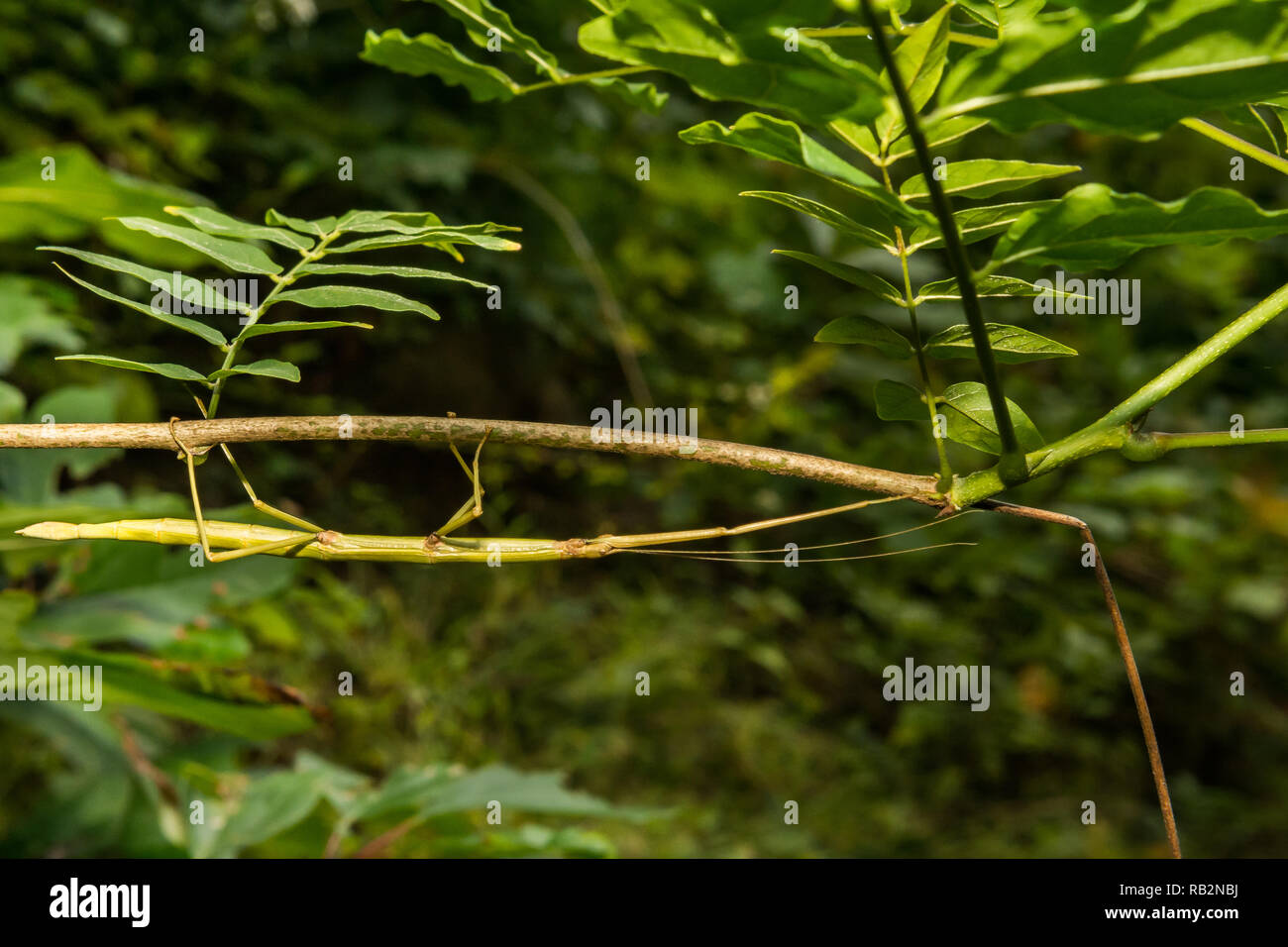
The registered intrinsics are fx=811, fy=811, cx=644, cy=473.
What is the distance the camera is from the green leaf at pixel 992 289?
57 cm

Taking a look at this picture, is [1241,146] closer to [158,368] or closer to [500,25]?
[500,25]

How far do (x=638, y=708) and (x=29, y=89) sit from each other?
3.03 m

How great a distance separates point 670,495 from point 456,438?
10.4 ft

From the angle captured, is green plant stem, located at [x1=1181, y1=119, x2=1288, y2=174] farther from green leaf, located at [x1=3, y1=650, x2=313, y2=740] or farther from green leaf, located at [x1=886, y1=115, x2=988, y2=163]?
green leaf, located at [x1=3, y1=650, x2=313, y2=740]

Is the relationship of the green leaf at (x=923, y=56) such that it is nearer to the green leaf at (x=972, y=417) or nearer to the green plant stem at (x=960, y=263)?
the green plant stem at (x=960, y=263)

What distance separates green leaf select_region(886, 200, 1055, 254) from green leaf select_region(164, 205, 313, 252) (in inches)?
18.6

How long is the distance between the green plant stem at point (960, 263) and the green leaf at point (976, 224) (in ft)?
0.25

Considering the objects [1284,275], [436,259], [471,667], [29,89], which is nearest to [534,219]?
[436,259]

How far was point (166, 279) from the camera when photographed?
0.59 meters

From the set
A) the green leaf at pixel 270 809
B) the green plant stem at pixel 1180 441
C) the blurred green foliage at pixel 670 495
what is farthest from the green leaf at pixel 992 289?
the blurred green foliage at pixel 670 495

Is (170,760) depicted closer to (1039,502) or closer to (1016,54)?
(1016,54)

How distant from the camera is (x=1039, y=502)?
11.6 feet

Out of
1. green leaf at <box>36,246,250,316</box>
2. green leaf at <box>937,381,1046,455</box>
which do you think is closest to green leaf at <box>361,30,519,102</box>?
green leaf at <box>36,246,250,316</box>

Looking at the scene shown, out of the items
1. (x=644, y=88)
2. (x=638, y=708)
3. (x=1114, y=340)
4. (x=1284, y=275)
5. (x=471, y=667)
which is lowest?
(x=638, y=708)
